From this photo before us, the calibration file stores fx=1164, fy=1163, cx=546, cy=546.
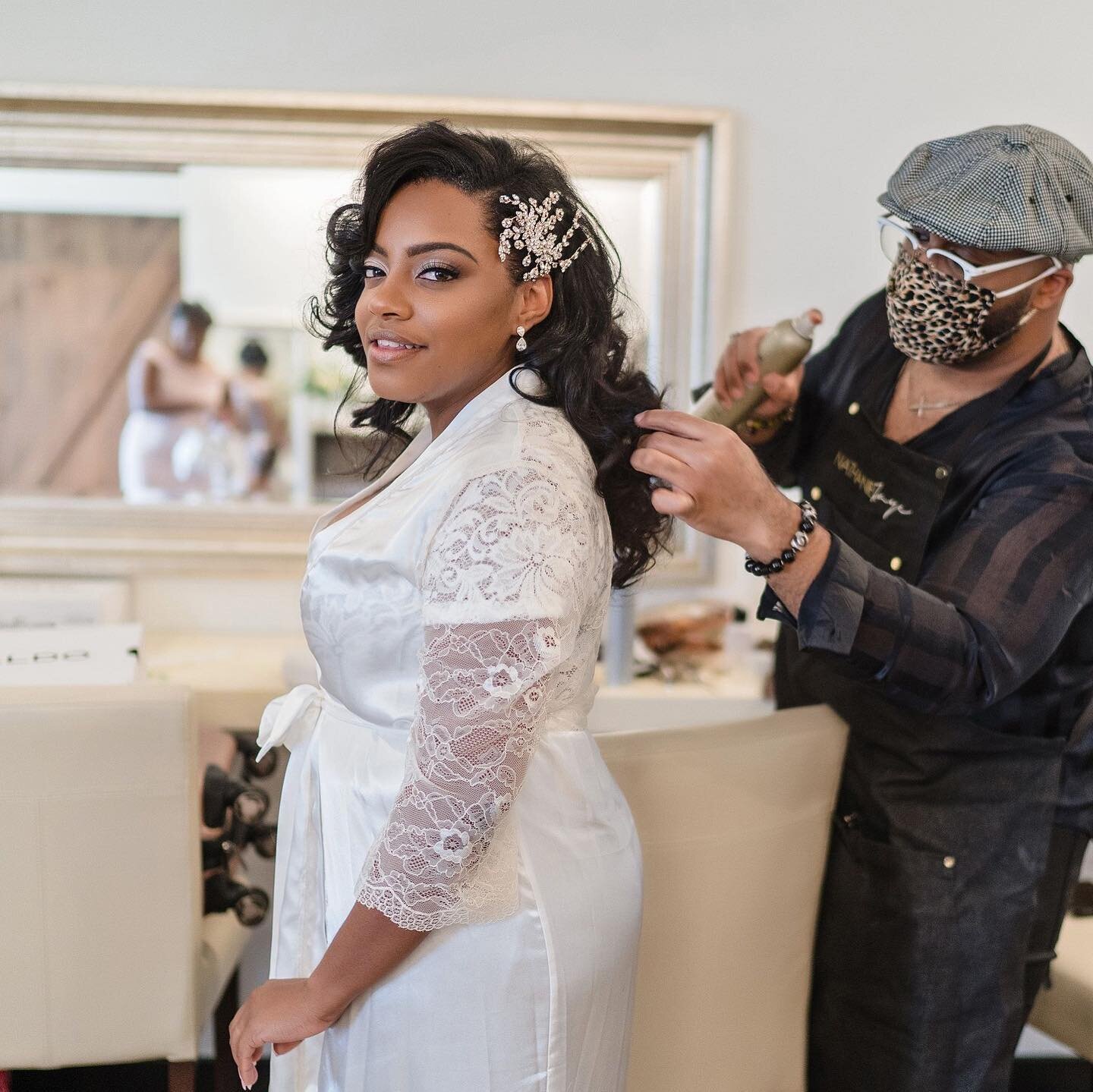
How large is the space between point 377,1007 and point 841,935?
73 centimetres

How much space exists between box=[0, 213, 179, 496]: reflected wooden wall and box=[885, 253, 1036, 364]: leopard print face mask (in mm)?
1518

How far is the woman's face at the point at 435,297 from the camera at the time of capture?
3.43ft

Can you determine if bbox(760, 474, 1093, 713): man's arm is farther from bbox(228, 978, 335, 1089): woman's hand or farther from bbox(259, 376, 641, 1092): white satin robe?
bbox(228, 978, 335, 1089): woman's hand

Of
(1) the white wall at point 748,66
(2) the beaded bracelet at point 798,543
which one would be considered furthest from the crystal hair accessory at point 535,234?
(1) the white wall at point 748,66

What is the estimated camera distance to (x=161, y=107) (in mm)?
2309

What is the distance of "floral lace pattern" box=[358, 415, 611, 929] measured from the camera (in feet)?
3.03

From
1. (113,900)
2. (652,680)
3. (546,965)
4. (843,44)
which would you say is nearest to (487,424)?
(546,965)

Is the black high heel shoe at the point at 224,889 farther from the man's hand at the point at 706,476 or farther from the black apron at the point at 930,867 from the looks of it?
the man's hand at the point at 706,476

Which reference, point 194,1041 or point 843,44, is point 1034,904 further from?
point 843,44

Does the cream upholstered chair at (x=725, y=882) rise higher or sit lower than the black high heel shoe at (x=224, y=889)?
higher

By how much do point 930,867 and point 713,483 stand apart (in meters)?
0.66

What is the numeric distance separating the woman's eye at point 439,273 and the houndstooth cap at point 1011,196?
0.64 m

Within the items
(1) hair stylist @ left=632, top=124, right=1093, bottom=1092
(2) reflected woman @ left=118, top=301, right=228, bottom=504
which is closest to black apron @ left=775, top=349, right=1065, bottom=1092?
(1) hair stylist @ left=632, top=124, right=1093, bottom=1092

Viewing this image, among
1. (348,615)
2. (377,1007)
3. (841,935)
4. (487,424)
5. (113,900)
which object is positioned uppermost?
(487,424)
